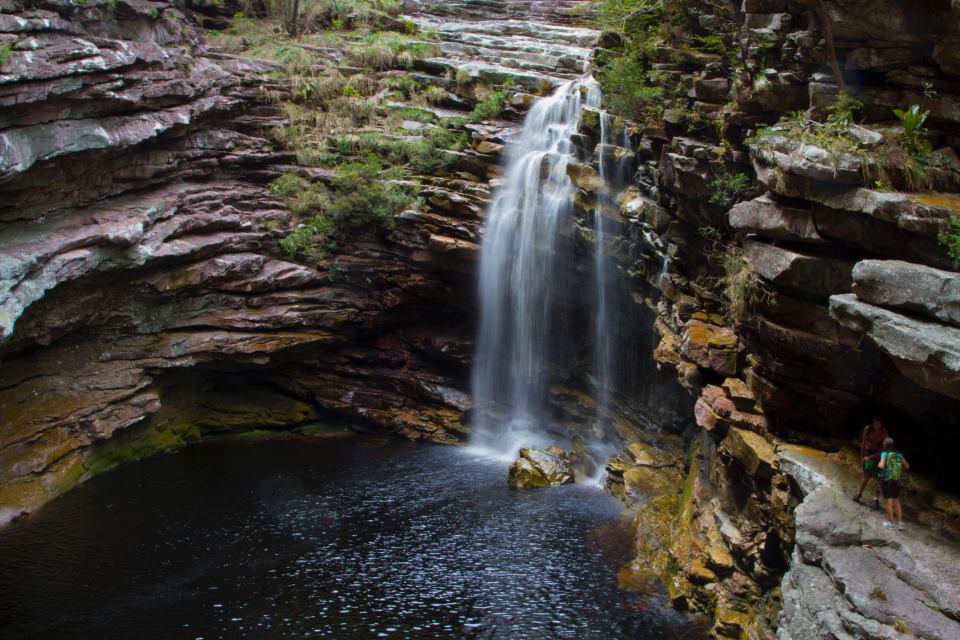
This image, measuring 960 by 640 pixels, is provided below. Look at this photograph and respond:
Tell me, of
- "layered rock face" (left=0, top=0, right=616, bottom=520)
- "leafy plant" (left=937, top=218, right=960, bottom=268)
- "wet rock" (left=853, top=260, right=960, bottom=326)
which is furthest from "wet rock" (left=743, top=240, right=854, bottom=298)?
"layered rock face" (left=0, top=0, right=616, bottom=520)

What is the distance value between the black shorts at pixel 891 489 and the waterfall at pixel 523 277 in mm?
12175

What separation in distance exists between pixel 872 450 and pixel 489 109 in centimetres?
1833

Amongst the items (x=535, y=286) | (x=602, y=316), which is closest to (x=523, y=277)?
(x=535, y=286)

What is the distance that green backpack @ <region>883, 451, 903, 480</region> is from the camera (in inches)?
351

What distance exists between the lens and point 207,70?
22984mm

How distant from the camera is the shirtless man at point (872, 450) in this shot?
9.41 m

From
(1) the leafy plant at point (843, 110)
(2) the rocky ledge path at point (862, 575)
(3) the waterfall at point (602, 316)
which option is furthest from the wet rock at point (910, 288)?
(3) the waterfall at point (602, 316)

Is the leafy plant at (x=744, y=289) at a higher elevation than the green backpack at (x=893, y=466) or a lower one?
higher

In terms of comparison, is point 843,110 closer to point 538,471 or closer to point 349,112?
point 538,471

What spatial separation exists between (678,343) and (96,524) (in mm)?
14528

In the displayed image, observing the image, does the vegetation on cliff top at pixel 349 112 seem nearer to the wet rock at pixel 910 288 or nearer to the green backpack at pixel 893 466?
the wet rock at pixel 910 288

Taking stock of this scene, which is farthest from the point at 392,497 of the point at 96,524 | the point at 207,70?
the point at 207,70

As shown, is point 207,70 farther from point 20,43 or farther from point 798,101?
point 798,101

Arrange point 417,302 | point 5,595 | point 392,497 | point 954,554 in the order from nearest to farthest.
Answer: point 954,554 < point 5,595 < point 392,497 < point 417,302
